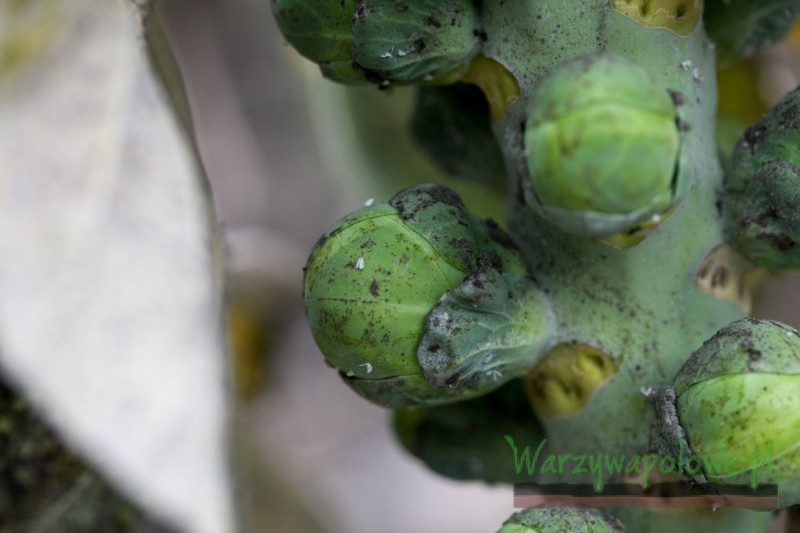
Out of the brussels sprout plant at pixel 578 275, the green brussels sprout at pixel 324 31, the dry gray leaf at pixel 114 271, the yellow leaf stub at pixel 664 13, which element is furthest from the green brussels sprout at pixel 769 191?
the dry gray leaf at pixel 114 271

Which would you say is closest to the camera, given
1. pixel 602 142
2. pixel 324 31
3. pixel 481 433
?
pixel 602 142

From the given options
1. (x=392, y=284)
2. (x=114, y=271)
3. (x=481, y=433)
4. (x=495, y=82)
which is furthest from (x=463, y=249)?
(x=114, y=271)

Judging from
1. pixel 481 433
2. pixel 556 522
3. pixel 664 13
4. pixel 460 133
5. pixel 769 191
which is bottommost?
pixel 481 433

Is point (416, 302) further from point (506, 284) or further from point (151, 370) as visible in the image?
point (151, 370)

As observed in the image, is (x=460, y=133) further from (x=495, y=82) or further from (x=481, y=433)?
(x=481, y=433)

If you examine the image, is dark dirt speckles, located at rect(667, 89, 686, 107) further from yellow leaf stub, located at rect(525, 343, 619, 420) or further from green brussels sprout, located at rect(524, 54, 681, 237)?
yellow leaf stub, located at rect(525, 343, 619, 420)

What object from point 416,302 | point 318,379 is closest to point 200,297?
point 416,302

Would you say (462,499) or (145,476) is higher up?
(145,476)
